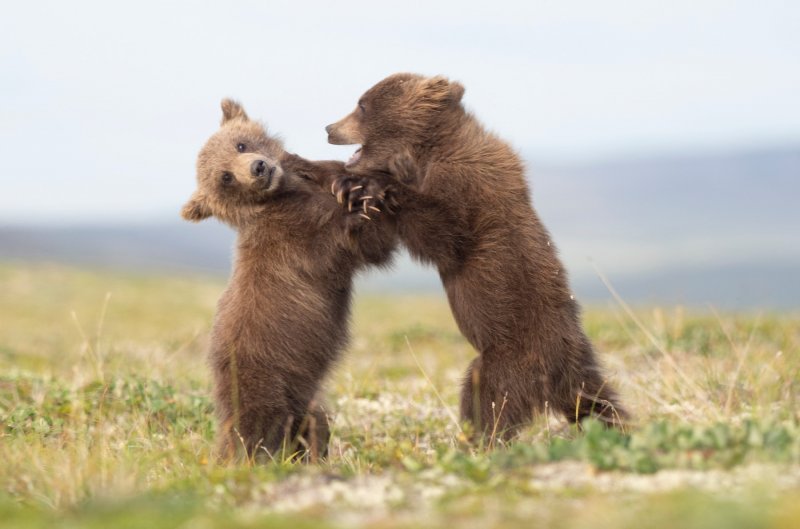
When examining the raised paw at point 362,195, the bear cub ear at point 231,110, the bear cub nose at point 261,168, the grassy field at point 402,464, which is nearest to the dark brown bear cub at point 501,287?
the raised paw at point 362,195

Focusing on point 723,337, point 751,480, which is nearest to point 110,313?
point 723,337

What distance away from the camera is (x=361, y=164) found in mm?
7051

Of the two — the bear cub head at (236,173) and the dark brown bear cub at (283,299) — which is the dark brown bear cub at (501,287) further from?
the bear cub head at (236,173)

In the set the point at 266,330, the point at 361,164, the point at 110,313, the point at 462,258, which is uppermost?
the point at 361,164

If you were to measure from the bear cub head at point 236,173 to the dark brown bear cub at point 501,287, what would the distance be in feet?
2.37

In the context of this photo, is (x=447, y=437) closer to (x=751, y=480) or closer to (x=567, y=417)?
(x=567, y=417)

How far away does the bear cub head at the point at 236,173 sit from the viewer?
696 centimetres

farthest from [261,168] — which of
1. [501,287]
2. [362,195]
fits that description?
[501,287]

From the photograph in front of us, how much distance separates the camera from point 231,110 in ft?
26.6

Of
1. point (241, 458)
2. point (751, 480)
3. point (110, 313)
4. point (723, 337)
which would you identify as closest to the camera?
point (751, 480)

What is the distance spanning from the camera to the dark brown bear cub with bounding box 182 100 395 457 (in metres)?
6.61

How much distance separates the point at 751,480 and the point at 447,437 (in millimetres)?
3576

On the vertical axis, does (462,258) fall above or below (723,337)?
above

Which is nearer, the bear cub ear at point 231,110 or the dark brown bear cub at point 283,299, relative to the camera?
the dark brown bear cub at point 283,299
